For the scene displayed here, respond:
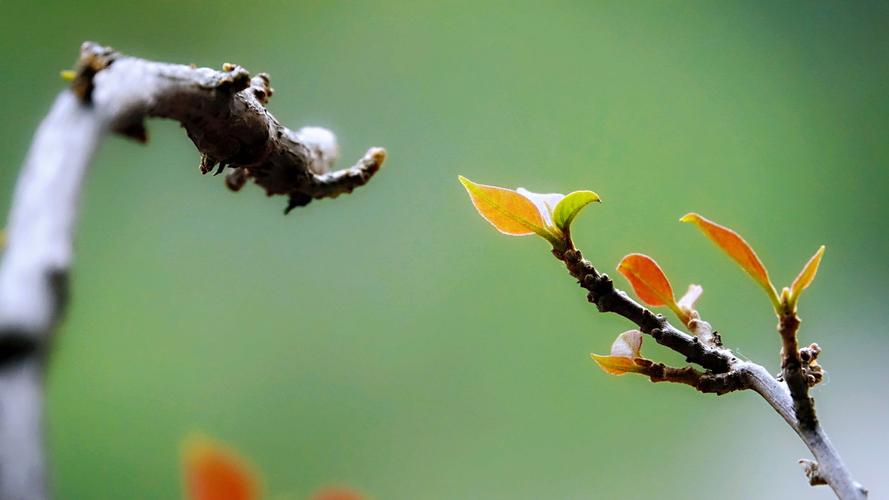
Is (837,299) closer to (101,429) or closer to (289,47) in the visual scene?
(289,47)

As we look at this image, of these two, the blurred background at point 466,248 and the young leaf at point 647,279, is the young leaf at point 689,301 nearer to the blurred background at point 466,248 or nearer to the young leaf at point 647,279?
the young leaf at point 647,279

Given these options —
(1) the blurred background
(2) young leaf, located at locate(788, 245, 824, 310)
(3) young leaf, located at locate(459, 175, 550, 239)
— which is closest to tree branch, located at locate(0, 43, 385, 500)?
(3) young leaf, located at locate(459, 175, 550, 239)

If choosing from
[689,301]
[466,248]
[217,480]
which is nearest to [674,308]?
[689,301]

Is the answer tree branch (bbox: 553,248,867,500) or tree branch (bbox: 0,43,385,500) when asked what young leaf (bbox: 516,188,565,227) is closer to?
tree branch (bbox: 553,248,867,500)

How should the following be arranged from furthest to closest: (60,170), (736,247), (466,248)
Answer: (466,248), (736,247), (60,170)

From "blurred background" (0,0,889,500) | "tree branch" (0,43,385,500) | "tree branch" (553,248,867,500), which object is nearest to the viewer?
"tree branch" (0,43,385,500)

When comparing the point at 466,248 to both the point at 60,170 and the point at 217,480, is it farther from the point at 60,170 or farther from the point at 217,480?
the point at 60,170

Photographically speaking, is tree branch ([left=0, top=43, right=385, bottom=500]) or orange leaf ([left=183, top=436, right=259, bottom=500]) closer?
tree branch ([left=0, top=43, right=385, bottom=500])
